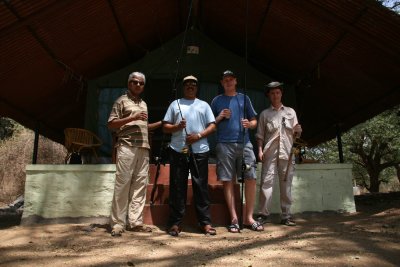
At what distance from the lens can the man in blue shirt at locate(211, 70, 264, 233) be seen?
3.83 metres

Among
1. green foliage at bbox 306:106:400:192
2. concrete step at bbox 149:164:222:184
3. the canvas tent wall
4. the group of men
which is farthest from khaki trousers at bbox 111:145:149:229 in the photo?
green foliage at bbox 306:106:400:192

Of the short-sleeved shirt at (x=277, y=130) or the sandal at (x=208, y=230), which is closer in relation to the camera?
the sandal at (x=208, y=230)

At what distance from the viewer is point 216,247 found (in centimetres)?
307

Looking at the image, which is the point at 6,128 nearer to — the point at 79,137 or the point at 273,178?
the point at 79,137

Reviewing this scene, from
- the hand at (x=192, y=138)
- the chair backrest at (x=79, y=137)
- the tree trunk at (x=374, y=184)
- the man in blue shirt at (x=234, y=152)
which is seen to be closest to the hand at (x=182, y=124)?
the hand at (x=192, y=138)

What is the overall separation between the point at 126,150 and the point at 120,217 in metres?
0.67

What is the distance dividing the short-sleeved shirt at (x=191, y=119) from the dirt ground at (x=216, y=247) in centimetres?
89

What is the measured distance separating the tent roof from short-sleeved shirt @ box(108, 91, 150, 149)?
195cm

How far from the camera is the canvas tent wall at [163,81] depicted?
284 inches

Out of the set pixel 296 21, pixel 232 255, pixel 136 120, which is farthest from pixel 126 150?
pixel 296 21

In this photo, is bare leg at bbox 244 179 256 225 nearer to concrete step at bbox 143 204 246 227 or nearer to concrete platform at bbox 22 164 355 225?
concrete step at bbox 143 204 246 227

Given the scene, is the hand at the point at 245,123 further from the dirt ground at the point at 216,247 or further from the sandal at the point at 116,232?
the sandal at the point at 116,232

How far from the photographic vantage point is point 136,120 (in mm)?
3822

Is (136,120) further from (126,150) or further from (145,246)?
(145,246)
